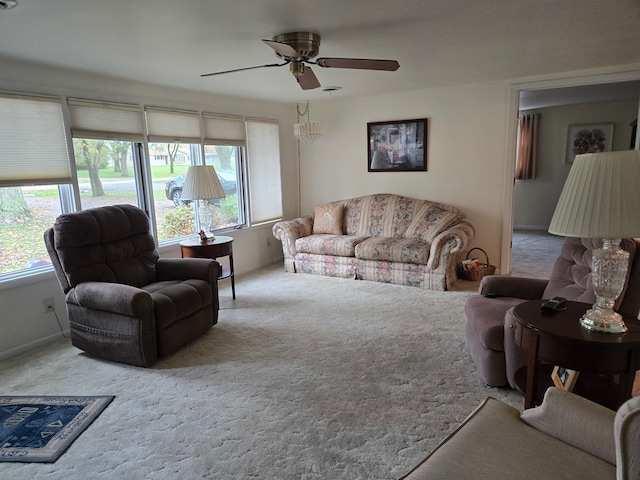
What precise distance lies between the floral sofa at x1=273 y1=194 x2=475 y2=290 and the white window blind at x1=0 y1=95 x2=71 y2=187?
269cm

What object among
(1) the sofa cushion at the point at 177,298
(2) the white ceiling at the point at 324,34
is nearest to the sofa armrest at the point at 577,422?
(2) the white ceiling at the point at 324,34

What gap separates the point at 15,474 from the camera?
6.36ft

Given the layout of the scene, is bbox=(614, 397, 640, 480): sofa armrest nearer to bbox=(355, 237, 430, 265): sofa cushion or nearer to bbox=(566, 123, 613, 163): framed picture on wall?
bbox=(355, 237, 430, 265): sofa cushion

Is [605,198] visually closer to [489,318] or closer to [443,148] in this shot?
[489,318]

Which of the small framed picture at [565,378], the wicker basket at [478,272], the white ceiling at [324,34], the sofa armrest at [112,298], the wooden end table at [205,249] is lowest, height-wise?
the wicker basket at [478,272]

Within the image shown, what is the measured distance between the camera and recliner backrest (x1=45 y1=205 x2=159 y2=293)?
10.0ft

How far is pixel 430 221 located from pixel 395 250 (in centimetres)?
67

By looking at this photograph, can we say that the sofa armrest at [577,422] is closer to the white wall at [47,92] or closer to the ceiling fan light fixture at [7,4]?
the ceiling fan light fixture at [7,4]

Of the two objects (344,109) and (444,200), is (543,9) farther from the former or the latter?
(344,109)

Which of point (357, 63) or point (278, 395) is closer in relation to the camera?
point (278, 395)

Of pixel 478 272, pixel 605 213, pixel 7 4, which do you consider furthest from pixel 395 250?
pixel 7 4

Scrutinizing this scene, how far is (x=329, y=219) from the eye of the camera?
18.6 feet

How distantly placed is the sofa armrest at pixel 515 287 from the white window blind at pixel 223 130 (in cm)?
360

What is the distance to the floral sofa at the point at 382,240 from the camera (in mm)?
4578
